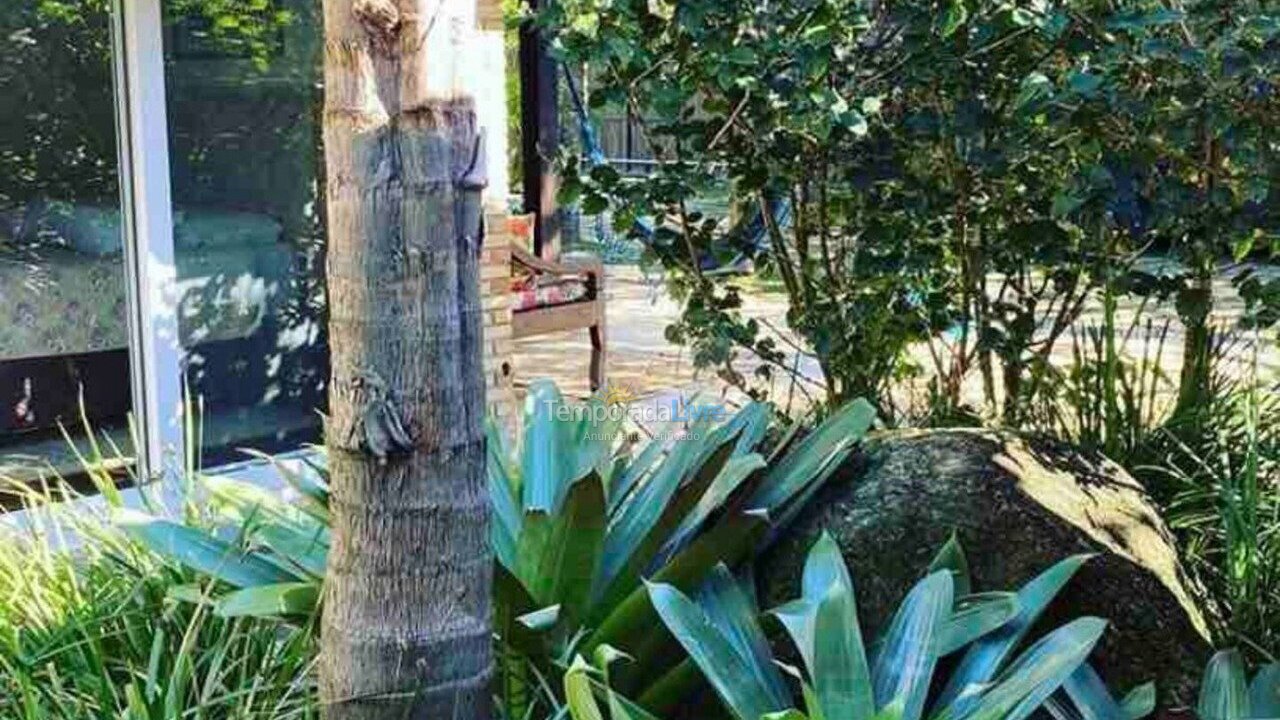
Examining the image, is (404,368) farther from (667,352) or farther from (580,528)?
(667,352)

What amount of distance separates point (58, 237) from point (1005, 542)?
10.5 ft

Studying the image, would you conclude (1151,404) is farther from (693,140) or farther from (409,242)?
(409,242)

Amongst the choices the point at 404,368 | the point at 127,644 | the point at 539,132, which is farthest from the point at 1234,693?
the point at 539,132

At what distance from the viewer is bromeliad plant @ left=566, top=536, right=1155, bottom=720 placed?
6.12 ft

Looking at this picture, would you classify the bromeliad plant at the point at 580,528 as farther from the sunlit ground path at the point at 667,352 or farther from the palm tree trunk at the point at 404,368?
the sunlit ground path at the point at 667,352

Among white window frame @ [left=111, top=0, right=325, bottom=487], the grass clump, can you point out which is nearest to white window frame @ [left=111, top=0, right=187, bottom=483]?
white window frame @ [left=111, top=0, right=325, bottom=487]

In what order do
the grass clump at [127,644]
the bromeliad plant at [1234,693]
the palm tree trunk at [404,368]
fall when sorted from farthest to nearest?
the grass clump at [127,644] < the bromeliad plant at [1234,693] < the palm tree trunk at [404,368]

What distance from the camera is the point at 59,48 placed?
4.20 m

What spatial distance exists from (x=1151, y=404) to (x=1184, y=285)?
0.65 meters

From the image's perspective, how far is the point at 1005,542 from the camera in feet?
7.82

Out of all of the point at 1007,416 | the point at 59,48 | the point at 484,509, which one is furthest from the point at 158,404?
the point at 484,509

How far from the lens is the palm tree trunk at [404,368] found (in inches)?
65.5

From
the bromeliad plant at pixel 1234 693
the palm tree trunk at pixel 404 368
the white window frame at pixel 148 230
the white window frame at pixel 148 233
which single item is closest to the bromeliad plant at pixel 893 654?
the bromeliad plant at pixel 1234 693

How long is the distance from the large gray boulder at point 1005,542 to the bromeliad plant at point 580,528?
0.08 meters
